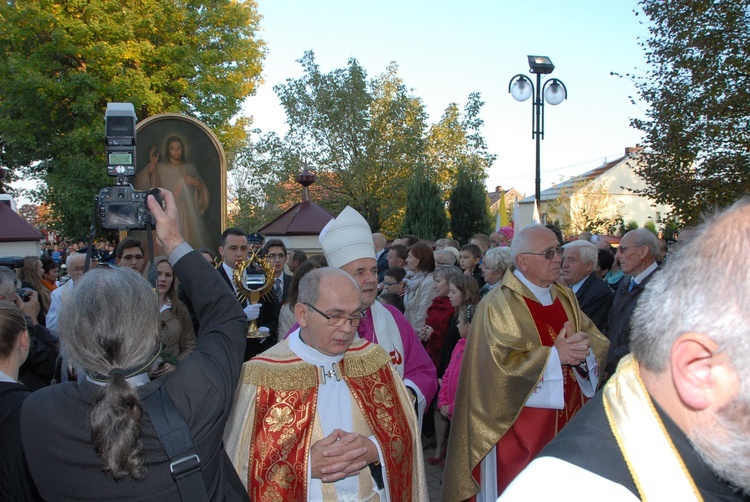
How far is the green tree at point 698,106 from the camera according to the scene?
1140 cm

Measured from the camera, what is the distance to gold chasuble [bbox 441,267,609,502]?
4152 mm

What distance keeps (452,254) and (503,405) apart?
4.94m

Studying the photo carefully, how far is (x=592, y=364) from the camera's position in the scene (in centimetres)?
441

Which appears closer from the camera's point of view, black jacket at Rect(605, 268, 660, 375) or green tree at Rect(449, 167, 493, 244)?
black jacket at Rect(605, 268, 660, 375)

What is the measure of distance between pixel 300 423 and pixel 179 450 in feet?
4.10

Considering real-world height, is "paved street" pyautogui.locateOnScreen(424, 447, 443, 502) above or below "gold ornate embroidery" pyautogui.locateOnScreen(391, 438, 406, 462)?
below

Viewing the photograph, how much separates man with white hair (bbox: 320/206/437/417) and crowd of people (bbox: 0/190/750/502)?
0.05 feet

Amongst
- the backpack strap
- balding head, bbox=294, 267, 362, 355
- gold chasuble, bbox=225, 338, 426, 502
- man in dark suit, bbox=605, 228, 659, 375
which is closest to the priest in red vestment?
gold chasuble, bbox=225, 338, 426, 502

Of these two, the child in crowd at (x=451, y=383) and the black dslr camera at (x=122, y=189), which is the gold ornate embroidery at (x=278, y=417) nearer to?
the black dslr camera at (x=122, y=189)

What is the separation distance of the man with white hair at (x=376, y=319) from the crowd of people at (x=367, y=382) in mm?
14

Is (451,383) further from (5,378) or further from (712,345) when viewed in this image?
(712,345)

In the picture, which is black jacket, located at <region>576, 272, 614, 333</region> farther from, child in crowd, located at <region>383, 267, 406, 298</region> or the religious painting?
the religious painting

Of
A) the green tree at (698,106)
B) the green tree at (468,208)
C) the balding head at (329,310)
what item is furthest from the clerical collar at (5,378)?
the green tree at (468,208)

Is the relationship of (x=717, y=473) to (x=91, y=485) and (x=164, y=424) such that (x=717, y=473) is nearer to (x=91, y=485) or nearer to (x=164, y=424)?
(x=164, y=424)
